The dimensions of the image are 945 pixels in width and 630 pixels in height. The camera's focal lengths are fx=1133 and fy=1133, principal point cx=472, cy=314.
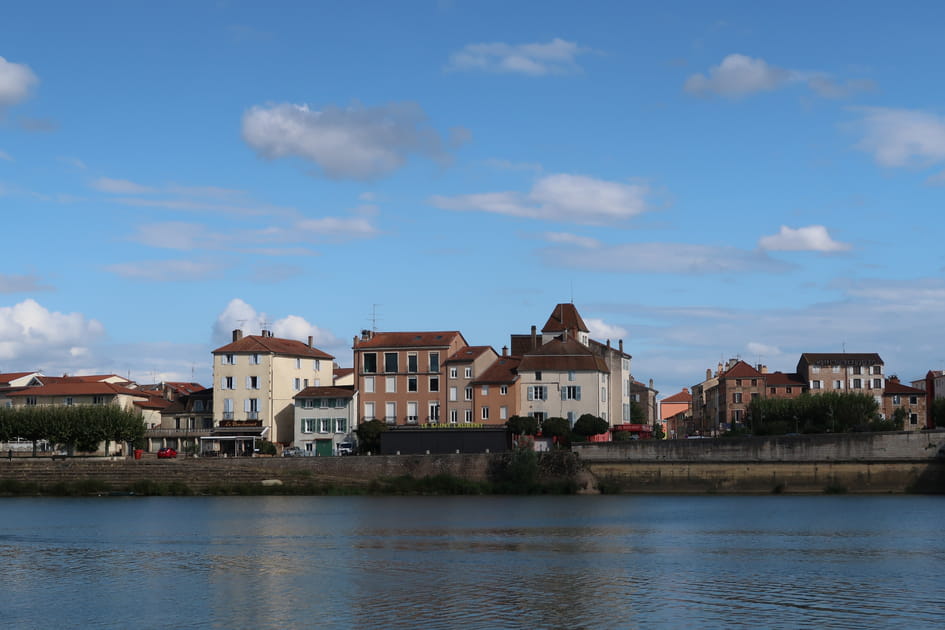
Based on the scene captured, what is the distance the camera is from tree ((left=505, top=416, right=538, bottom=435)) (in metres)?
94.6

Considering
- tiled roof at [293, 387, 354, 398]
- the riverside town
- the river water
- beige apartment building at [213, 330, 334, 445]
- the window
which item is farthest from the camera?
beige apartment building at [213, 330, 334, 445]

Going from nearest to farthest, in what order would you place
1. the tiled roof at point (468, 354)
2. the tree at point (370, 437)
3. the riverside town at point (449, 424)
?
the riverside town at point (449, 424), the tree at point (370, 437), the tiled roof at point (468, 354)

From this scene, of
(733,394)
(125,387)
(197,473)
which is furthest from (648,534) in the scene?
(733,394)

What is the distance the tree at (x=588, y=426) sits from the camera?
94.1 meters

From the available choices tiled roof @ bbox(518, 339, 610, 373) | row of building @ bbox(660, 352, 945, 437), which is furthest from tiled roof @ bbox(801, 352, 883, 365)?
tiled roof @ bbox(518, 339, 610, 373)

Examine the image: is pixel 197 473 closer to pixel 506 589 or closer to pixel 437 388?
pixel 437 388

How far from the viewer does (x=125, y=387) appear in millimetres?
118875

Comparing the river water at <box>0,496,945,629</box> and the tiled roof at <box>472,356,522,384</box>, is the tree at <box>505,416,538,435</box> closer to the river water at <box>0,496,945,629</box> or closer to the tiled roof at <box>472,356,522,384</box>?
the tiled roof at <box>472,356,522,384</box>

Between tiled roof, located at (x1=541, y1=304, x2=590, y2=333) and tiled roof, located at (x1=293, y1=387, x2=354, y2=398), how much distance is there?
2093cm

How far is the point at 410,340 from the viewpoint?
344 feet

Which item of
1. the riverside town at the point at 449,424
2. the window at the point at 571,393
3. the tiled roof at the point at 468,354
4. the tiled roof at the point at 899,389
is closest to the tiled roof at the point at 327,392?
the riverside town at the point at 449,424

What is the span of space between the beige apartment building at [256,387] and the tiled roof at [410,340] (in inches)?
323

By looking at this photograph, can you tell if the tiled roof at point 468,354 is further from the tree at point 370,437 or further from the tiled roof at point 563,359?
the tree at point 370,437

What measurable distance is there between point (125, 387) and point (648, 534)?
79.3 m
